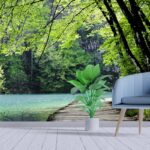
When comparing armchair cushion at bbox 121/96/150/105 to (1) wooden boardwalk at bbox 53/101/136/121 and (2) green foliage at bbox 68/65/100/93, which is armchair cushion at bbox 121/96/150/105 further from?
(1) wooden boardwalk at bbox 53/101/136/121

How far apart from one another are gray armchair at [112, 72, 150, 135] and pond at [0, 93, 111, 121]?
1.23 metres

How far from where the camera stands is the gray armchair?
356cm

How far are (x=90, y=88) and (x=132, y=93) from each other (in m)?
0.67

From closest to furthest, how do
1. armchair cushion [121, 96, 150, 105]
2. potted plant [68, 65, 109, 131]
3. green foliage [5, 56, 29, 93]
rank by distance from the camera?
armchair cushion [121, 96, 150, 105], potted plant [68, 65, 109, 131], green foliage [5, 56, 29, 93]

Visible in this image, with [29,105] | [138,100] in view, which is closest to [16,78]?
[29,105]

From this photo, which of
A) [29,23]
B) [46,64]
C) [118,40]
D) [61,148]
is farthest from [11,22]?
[61,148]

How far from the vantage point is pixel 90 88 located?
458cm

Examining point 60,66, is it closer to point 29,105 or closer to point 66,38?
point 66,38

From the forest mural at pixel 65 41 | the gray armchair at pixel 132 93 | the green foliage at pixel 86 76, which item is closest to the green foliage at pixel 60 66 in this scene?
the forest mural at pixel 65 41

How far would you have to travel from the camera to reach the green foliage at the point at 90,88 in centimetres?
454

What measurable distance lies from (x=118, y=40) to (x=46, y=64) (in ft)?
3.96

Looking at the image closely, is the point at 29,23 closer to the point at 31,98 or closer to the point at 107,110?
the point at 31,98

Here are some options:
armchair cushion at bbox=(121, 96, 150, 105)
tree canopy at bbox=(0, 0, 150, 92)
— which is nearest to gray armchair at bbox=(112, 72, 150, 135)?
armchair cushion at bbox=(121, 96, 150, 105)

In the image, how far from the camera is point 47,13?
18.8 feet
